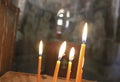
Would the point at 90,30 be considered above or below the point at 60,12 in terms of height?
below

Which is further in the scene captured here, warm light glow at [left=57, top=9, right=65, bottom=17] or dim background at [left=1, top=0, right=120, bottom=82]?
warm light glow at [left=57, top=9, right=65, bottom=17]

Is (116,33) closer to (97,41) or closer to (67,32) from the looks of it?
(97,41)

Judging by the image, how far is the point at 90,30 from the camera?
5676mm

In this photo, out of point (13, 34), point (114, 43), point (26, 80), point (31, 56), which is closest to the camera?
point (26, 80)

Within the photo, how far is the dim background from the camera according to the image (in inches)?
201

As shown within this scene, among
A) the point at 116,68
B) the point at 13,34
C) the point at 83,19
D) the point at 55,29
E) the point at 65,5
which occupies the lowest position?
the point at 116,68

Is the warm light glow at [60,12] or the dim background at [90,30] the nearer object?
the dim background at [90,30]

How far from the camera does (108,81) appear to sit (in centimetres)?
527

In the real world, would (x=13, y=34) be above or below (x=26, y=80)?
above

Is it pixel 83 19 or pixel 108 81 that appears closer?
pixel 108 81

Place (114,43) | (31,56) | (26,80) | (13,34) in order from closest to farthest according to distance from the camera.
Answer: (26,80) → (13,34) → (31,56) → (114,43)

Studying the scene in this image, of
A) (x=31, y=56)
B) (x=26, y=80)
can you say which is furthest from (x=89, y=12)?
(x=26, y=80)

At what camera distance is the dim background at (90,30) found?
5.11m

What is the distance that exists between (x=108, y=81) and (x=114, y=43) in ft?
3.89
